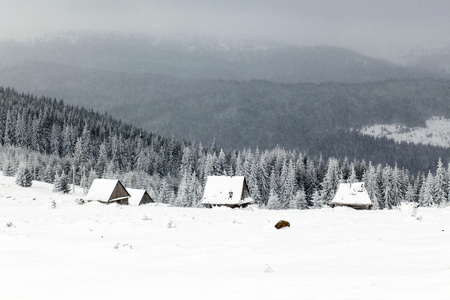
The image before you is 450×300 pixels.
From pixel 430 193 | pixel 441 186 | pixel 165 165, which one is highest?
pixel 165 165

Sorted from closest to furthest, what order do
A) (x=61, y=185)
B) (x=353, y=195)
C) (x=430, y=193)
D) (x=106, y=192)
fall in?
(x=106, y=192) < (x=353, y=195) < (x=61, y=185) < (x=430, y=193)

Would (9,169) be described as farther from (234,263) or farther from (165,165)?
(234,263)

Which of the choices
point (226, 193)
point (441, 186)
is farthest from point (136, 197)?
point (441, 186)

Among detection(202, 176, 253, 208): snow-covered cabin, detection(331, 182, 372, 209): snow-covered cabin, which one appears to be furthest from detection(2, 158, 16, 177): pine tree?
detection(331, 182, 372, 209): snow-covered cabin

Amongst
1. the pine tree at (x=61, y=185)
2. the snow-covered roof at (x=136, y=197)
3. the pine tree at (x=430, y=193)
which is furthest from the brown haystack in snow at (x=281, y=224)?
the pine tree at (x=430, y=193)

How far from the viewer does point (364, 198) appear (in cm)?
6347

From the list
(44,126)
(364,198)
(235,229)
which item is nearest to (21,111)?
(44,126)

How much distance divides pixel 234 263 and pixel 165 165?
143154 millimetres

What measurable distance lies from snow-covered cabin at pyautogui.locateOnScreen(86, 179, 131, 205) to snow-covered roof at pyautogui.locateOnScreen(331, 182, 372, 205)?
36.9m

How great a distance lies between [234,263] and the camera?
945cm

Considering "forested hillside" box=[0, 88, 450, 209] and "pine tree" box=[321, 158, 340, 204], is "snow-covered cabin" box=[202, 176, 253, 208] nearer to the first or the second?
"forested hillside" box=[0, 88, 450, 209]

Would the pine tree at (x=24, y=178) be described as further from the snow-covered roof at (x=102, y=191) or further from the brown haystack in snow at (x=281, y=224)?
the brown haystack in snow at (x=281, y=224)

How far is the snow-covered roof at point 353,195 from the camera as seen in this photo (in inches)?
2494

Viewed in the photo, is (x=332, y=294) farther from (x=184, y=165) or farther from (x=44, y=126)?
(x=44, y=126)
